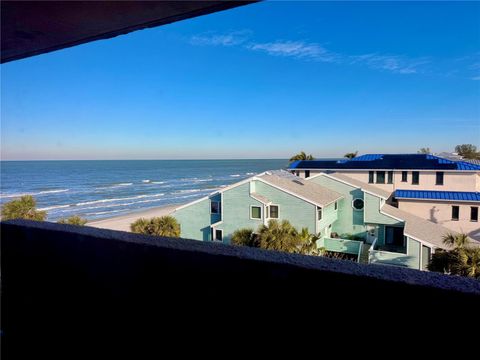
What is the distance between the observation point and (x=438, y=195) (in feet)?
61.0

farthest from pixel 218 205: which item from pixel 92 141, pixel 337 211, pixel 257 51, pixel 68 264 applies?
pixel 92 141

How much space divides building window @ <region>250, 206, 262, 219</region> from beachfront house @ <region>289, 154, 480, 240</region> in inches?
413

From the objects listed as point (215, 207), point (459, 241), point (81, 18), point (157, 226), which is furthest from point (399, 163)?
point (81, 18)

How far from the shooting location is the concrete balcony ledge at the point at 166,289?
151cm

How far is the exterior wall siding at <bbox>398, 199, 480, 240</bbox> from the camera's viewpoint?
17266mm

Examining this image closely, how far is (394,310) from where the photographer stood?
1.45 m

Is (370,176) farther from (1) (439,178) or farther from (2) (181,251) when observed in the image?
(2) (181,251)

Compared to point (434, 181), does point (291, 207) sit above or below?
below

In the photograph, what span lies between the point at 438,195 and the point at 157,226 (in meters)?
16.9

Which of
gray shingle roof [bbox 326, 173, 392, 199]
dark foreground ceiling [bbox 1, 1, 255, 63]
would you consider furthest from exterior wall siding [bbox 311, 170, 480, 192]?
dark foreground ceiling [bbox 1, 1, 255, 63]

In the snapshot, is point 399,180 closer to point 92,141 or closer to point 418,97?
point 418,97

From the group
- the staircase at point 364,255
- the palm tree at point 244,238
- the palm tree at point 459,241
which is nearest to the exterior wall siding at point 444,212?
the staircase at point 364,255

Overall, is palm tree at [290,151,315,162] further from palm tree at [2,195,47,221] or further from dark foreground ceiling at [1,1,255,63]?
dark foreground ceiling at [1,1,255,63]

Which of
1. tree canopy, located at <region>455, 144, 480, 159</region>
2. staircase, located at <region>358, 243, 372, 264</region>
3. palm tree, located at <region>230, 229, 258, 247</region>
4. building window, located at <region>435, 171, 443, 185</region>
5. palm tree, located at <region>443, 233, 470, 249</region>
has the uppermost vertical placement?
tree canopy, located at <region>455, 144, 480, 159</region>
